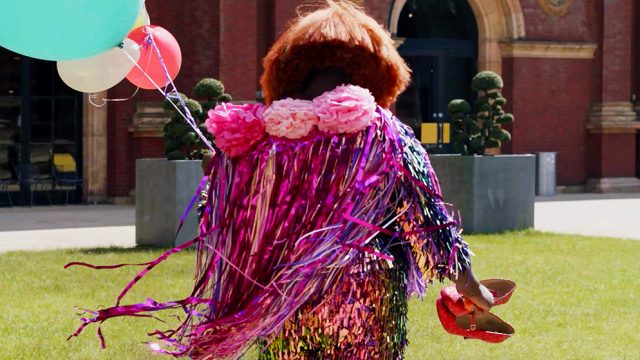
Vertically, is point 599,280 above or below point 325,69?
below

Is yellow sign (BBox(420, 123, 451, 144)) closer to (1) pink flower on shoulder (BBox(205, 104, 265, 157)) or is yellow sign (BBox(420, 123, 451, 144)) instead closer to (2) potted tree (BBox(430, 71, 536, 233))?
(2) potted tree (BBox(430, 71, 536, 233))

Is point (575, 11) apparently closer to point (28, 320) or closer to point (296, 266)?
point (28, 320)

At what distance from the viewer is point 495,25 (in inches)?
842

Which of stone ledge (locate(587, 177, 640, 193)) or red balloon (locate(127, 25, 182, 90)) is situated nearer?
red balloon (locate(127, 25, 182, 90))

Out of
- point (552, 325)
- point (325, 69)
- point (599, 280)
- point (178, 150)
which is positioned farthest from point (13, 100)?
point (325, 69)

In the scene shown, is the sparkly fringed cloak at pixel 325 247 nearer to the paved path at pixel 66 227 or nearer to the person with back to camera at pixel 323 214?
the person with back to camera at pixel 323 214

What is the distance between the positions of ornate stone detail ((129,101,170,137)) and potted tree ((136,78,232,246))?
608 cm

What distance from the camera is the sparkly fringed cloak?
3.55m

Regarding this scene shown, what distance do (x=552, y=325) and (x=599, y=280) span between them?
2.15 m

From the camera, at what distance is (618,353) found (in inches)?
270

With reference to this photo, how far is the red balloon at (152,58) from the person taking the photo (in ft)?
17.5

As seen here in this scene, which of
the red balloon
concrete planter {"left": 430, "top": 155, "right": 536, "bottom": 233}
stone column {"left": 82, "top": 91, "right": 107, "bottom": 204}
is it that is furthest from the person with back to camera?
stone column {"left": 82, "top": 91, "right": 107, "bottom": 204}

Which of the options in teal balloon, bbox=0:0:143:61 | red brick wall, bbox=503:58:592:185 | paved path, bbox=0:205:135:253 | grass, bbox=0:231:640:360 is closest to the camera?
teal balloon, bbox=0:0:143:61

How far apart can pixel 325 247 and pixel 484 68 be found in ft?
60.0
